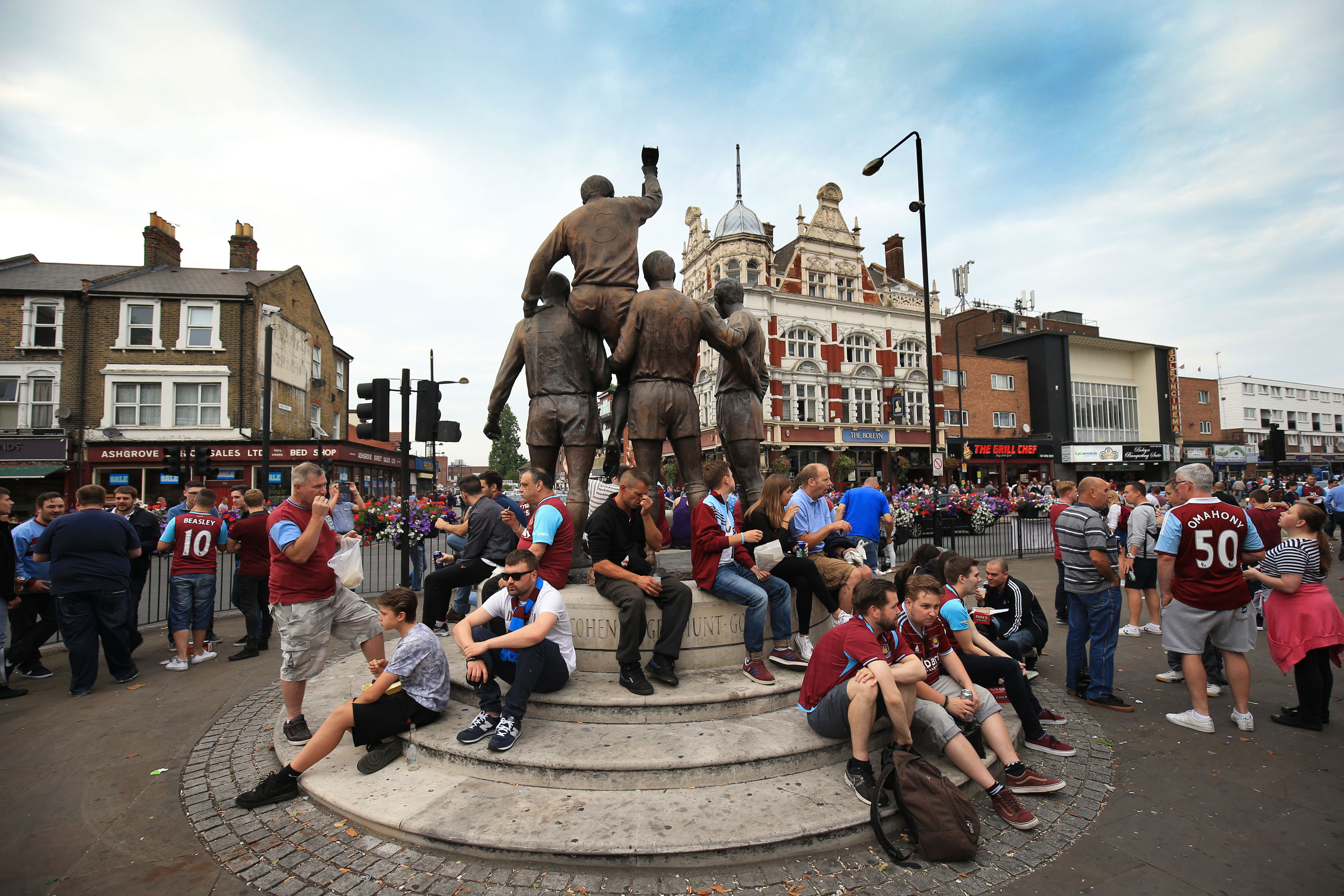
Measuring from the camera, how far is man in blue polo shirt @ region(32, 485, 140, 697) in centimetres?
584

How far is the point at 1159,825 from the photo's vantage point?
134 inches

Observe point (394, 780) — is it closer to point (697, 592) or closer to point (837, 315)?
point (697, 592)

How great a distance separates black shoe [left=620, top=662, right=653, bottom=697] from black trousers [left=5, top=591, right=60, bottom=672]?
604 cm

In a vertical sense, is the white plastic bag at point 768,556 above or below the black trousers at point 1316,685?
above

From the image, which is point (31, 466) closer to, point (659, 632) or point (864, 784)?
point (659, 632)

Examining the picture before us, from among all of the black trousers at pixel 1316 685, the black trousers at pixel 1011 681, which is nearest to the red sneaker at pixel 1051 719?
the black trousers at pixel 1011 681

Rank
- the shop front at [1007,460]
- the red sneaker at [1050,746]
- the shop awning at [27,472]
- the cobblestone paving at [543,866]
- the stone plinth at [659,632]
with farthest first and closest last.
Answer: the shop front at [1007,460], the shop awning at [27,472], the stone plinth at [659,632], the red sneaker at [1050,746], the cobblestone paving at [543,866]

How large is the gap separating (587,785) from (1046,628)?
436 cm

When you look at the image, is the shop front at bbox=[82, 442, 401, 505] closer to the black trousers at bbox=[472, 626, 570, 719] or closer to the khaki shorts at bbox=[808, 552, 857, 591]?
the black trousers at bbox=[472, 626, 570, 719]

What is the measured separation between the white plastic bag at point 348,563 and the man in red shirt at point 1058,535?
5.58m

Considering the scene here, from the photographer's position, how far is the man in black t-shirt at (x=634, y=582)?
4371 millimetres

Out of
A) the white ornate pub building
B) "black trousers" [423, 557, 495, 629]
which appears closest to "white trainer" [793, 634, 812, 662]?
"black trousers" [423, 557, 495, 629]

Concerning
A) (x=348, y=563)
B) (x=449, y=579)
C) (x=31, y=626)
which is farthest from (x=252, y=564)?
(x=348, y=563)

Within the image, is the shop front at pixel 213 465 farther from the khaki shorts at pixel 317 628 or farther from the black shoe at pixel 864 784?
the black shoe at pixel 864 784
